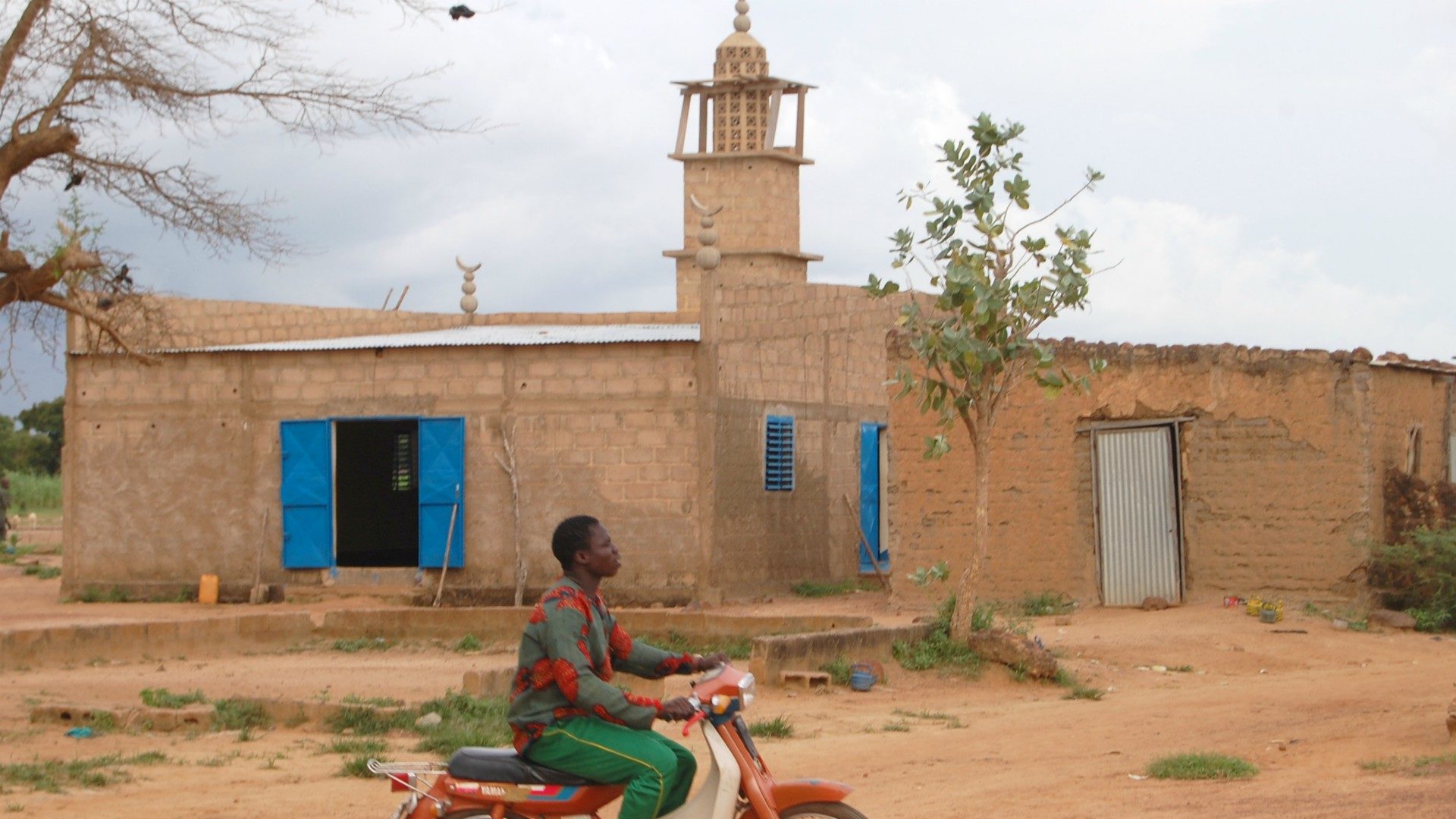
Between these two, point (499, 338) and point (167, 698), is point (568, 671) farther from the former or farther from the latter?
point (499, 338)

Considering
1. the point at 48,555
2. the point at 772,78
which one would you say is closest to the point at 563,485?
the point at 48,555

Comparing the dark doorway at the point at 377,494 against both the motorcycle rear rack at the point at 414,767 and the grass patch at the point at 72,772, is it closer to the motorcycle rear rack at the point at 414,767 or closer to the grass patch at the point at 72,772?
the grass patch at the point at 72,772

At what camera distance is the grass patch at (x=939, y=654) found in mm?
12594

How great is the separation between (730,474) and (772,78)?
1588 cm

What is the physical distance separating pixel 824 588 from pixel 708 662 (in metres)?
14.6

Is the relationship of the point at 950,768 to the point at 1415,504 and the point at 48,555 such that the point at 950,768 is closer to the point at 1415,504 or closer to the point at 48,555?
the point at 1415,504

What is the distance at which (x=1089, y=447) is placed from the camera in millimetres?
15969

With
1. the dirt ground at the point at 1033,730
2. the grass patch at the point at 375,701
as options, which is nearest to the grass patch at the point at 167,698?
the dirt ground at the point at 1033,730

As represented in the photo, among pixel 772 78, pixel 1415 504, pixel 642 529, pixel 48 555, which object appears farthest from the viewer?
pixel 772 78

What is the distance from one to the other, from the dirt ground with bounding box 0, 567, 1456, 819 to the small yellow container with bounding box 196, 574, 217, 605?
14.4ft

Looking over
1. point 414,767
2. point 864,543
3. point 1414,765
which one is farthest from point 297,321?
point 414,767

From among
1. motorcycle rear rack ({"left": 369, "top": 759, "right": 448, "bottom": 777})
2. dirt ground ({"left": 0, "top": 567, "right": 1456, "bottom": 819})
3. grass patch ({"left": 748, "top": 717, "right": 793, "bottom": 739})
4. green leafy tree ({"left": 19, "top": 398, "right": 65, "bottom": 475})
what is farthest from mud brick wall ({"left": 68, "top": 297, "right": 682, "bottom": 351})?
green leafy tree ({"left": 19, "top": 398, "right": 65, "bottom": 475})

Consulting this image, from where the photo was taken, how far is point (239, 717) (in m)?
10.2

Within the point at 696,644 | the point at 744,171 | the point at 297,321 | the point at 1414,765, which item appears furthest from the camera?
the point at 744,171
